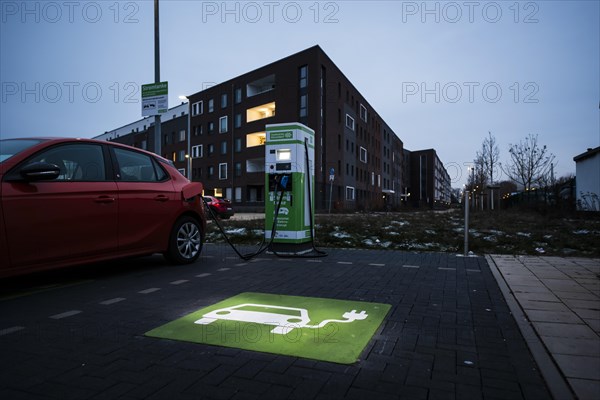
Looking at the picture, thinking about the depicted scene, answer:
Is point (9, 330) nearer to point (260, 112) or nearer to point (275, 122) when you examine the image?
point (275, 122)

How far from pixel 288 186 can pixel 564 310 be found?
5.09m

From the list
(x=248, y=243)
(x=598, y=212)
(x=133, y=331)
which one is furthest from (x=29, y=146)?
(x=598, y=212)

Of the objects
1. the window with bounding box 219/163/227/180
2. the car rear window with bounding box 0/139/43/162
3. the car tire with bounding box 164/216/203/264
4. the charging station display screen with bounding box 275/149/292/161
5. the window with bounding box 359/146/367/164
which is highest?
the window with bounding box 359/146/367/164

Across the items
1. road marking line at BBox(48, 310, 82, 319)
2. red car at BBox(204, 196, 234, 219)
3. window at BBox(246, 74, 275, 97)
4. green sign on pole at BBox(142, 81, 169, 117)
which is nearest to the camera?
road marking line at BBox(48, 310, 82, 319)

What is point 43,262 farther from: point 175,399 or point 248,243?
point 248,243

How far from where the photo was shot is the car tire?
6.20 meters

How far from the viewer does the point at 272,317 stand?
359cm

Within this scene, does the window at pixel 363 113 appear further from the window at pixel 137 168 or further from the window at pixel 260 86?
the window at pixel 137 168

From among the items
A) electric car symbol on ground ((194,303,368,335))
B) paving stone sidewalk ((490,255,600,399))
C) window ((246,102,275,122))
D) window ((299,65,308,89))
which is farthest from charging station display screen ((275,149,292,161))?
window ((246,102,275,122))

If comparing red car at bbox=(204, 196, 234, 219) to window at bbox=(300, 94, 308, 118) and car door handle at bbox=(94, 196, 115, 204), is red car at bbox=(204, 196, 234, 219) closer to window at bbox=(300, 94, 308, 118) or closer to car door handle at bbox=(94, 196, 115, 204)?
car door handle at bbox=(94, 196, 115, 204)

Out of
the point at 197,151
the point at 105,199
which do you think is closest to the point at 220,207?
the point at 105,199

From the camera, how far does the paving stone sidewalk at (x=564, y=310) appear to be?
2508 mm

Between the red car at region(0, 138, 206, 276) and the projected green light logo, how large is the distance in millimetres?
2003

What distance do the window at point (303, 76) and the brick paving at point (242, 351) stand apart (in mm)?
35805
